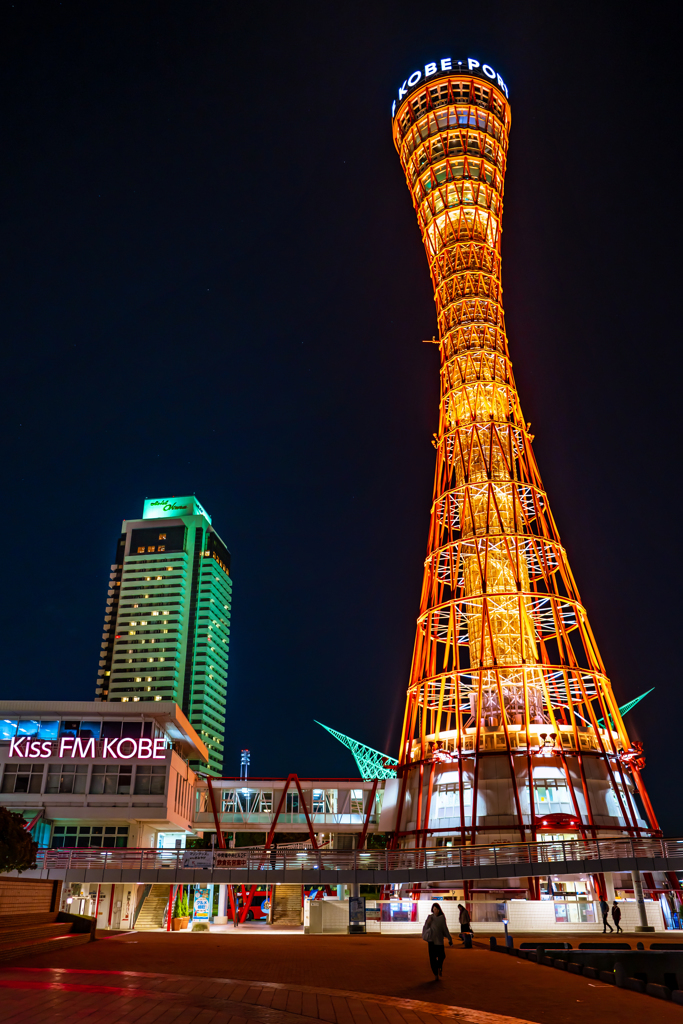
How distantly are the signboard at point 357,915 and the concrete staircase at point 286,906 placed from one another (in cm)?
1854

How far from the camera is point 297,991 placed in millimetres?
12953

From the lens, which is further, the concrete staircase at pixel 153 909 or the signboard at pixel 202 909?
the concrete staircase at pixel 153 909

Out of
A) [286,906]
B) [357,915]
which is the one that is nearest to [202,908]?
[286,906]

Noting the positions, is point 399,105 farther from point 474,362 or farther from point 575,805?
point 575,805

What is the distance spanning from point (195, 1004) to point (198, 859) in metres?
28.4

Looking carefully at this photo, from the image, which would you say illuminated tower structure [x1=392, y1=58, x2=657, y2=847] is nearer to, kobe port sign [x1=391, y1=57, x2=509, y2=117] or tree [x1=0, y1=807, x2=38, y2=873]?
kobe port sign [x1=391, y1=57, x2=509, y2=117]

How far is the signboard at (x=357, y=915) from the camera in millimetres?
32219

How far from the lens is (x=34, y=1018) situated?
956 cm

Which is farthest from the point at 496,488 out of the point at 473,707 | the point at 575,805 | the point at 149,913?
the point at 149,913

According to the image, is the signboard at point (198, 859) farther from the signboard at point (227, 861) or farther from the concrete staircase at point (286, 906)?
the concrete staircase at point (286, 906)

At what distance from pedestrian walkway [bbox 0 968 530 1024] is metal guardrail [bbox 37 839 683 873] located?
24.5m

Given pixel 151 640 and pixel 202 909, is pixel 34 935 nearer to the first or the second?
pixel 202 909

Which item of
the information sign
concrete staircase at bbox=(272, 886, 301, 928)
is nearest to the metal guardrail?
the information sign

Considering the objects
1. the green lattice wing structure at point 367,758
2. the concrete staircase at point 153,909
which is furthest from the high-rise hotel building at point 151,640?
the concrete staircase at point 153,909
